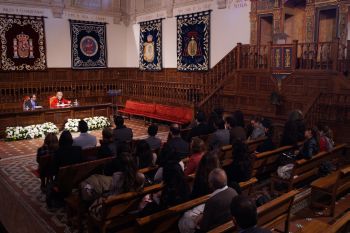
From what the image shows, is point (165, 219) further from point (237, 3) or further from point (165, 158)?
point (237, 3)

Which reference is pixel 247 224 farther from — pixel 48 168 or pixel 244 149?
pixel 48 168

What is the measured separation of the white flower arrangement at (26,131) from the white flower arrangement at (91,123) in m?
0.65

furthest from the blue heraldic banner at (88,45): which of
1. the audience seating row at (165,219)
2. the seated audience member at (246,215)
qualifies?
the seated audience member at (246,215)

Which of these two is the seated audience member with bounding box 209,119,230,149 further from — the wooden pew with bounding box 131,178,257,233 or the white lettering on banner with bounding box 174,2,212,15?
the white lettering on banner with bounding box 174,2,212,15

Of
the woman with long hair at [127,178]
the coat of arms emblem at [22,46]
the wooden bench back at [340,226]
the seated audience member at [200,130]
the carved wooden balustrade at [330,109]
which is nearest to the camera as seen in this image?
the wooden bench back at [340,226]

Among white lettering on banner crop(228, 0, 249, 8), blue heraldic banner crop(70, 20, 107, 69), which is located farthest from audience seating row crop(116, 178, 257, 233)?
blue heraldic banner crop(70, 20, 107, 69)

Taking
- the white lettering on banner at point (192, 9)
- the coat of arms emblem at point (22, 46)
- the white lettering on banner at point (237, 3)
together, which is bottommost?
the coat of arms emblem at point (22, 46)

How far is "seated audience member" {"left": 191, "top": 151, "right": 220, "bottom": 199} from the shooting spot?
139 inches

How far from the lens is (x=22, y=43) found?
42.9 ft

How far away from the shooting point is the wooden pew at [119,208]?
11.5ft

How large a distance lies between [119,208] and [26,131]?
7.82 metres

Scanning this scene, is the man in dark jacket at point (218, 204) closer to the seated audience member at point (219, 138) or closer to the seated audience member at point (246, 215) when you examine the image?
the seated audience member at point (246, 215)

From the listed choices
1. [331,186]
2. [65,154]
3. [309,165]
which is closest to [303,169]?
[309,165]

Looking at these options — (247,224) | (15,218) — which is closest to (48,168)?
(15,218)
